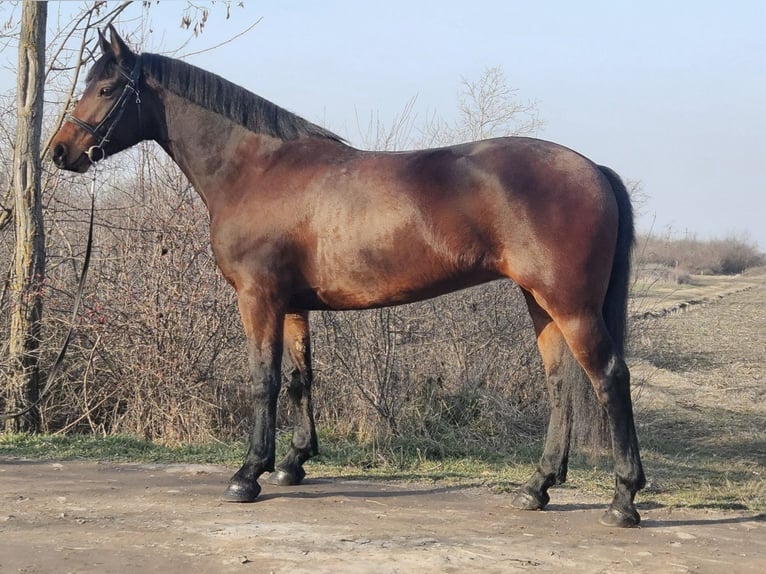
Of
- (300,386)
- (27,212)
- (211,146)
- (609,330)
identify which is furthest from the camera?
(27,212)

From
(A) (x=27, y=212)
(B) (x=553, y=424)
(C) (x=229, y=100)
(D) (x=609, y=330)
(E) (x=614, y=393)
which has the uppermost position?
(C) (x=229, y=100)

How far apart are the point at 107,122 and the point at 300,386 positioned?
2.10m

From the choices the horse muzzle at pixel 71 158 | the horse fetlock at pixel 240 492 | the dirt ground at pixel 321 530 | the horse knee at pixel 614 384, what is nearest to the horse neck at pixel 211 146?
the horse muzzle at pixel 71 158

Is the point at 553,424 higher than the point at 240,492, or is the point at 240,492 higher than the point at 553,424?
the point at 553,424

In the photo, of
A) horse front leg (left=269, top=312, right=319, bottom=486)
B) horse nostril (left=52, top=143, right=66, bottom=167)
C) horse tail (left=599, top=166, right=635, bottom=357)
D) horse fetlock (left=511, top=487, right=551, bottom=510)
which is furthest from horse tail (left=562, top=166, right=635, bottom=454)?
horse nostril (left=52, top=143, right=66, bottom=167)

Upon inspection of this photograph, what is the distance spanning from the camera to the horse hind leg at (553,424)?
4.82m

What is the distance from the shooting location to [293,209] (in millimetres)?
4887

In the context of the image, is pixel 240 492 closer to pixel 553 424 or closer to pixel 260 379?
pixel 260 379

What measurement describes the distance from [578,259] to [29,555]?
10.2 feet

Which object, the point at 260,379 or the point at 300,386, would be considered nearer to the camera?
the point at 260,379

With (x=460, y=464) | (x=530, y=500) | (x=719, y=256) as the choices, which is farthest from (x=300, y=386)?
(x=719, y=256)

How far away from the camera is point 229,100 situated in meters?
5.21

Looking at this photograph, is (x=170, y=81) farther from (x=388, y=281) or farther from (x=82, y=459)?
(x=82, y=459)

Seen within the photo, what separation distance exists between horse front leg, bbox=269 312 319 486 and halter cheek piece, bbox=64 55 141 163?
1.61 meters
